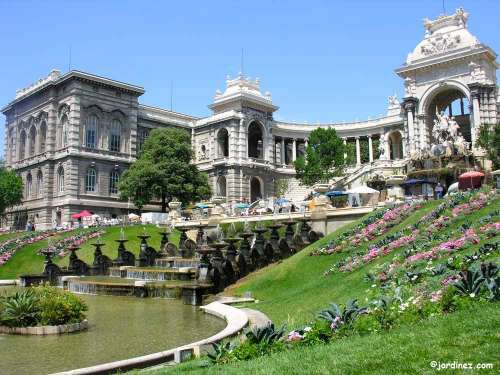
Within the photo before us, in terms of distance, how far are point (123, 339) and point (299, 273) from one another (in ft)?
40.3

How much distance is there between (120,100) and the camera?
73.6m

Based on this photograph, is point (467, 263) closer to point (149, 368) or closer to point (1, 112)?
point (149, 368)

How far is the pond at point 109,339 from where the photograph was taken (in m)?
11.7

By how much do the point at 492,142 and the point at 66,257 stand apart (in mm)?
42688

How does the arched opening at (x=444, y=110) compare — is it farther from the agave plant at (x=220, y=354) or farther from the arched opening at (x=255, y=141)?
the agave plant at (x=220, y=354)

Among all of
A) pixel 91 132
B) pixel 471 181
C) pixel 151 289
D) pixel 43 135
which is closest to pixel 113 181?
pixel 91 132

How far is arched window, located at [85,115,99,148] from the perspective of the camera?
6969 centimetres

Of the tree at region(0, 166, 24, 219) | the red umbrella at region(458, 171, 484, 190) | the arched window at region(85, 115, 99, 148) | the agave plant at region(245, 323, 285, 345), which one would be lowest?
the agave plant at region(245, 323, 285, 345)

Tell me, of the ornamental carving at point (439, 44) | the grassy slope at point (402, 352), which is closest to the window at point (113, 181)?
the ornamental carving at point (439, 44)

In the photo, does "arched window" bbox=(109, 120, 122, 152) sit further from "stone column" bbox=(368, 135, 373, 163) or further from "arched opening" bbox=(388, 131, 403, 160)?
"arched opening" bbox=(388, 131, 403, 160)

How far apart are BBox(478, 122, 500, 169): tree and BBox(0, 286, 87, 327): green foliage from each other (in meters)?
48.5

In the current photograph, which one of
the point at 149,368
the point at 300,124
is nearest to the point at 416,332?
the point at 149,368

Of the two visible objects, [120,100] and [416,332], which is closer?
[416,332]

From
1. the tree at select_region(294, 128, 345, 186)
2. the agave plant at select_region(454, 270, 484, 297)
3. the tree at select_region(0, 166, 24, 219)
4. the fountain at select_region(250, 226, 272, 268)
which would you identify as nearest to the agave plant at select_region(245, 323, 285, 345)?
the agave plant at select_region(454, 270, 484, 297)
